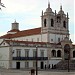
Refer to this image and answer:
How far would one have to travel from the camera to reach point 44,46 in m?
64.4

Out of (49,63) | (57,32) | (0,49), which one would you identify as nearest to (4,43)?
(0,49)

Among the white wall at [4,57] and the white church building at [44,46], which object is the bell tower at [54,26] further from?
the white wall at [4,57]

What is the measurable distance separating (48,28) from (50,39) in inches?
101

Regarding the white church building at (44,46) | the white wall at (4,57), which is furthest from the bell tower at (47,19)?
the white wall at (4,57)

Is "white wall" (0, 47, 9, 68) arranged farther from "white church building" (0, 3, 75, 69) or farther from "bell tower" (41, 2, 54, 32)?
"bell tower" (41, 2, 54, 32)

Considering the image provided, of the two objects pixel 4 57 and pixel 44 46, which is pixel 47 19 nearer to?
pixel 44 46

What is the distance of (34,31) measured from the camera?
73.2m

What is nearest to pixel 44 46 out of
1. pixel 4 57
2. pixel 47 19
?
pixel 47 19

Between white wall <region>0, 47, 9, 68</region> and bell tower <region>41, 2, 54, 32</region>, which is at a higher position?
bell tower <region>41, 2, 54, 32</region>

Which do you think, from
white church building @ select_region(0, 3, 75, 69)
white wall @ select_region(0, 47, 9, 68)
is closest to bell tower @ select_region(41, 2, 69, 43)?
white church building @ select_region(0, 3, 75, 69)

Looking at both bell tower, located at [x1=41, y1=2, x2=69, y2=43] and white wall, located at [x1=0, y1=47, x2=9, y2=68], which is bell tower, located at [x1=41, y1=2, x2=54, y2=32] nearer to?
bell tower, located at [x1=41, y1=2, x2=69, y2=43]

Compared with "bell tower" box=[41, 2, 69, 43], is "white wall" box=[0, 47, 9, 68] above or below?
below

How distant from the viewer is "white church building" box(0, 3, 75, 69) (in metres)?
59.8

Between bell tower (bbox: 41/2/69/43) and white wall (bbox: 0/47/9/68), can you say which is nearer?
white wall (bbox: 0/47/9/68)
